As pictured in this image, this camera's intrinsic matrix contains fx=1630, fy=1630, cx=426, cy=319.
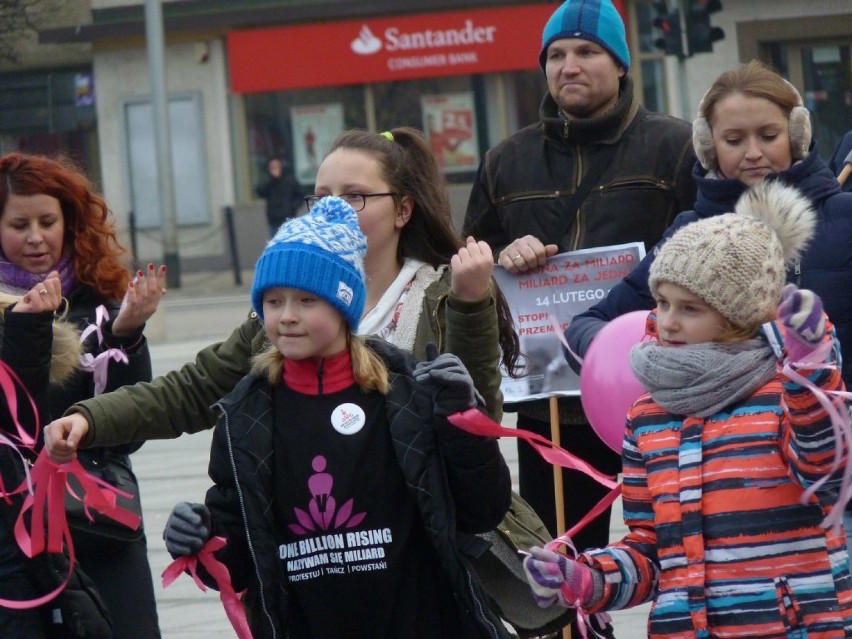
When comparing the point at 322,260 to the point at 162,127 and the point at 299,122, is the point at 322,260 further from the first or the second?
the point at 299,122

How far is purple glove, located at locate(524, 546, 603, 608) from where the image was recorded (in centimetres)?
308

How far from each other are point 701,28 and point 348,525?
14816 mm

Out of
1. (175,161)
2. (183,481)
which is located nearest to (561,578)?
(183,481)

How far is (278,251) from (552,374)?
1512mm

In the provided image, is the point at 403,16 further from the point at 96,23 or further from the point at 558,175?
the point at 558,175

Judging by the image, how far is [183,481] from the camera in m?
9.75

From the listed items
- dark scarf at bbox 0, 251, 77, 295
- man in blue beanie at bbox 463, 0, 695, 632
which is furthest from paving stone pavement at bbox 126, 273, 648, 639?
dark scarf at bbox 0, 251, 77, 295

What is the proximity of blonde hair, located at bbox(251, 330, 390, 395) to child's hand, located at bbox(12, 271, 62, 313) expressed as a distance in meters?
0.75

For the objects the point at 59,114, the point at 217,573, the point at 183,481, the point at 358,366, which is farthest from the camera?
the point at 59,114

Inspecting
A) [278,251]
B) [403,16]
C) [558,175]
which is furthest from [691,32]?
[278,251]

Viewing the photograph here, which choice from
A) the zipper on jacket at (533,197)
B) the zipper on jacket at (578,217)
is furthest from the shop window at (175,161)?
the zipper on jacket at (578,217)

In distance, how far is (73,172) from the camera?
4.93 meters

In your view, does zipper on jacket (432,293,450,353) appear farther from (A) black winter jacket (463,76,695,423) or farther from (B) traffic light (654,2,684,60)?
(B) traffic light (654,2,684,60)

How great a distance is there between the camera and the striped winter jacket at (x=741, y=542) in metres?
3.08
